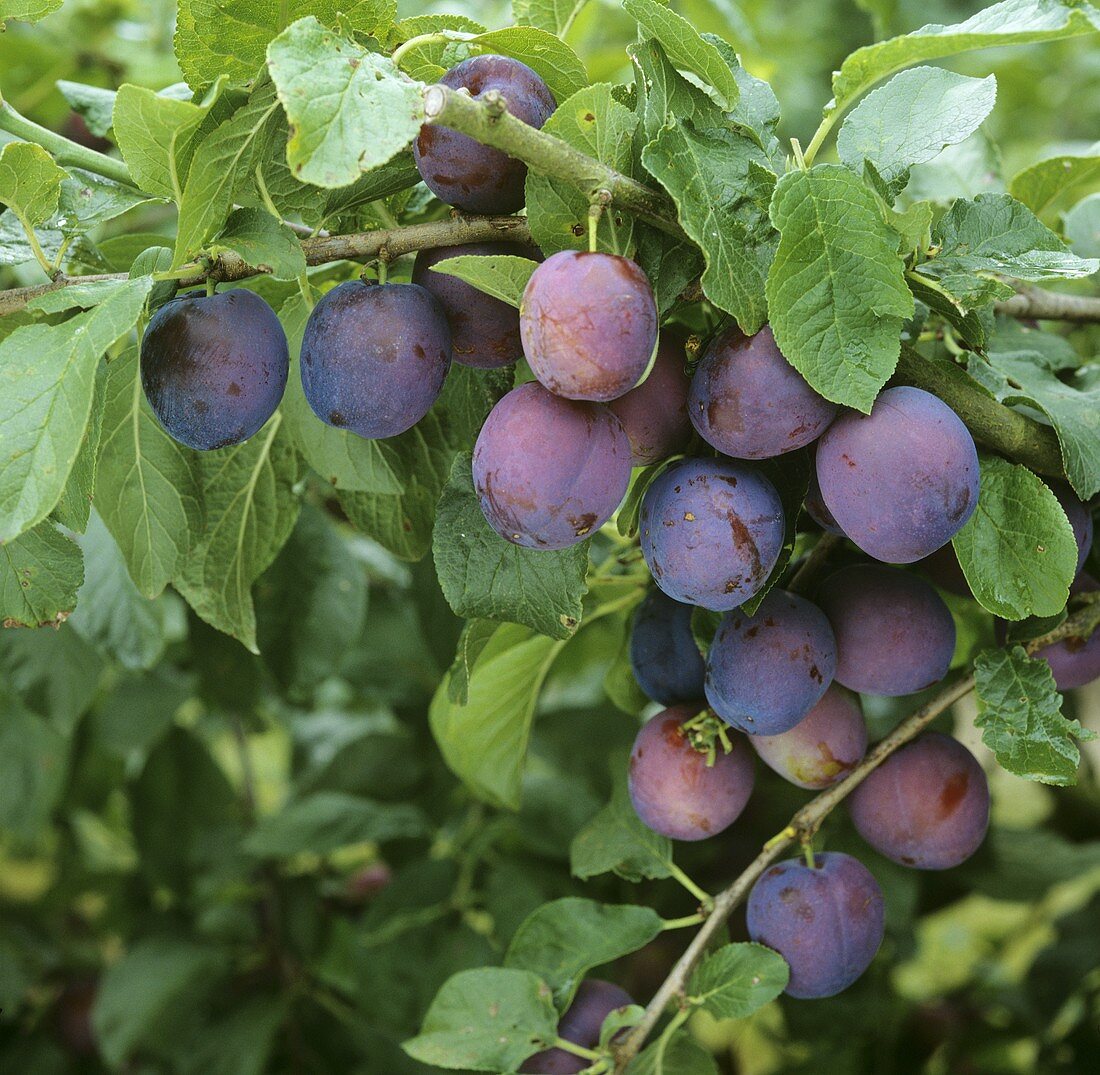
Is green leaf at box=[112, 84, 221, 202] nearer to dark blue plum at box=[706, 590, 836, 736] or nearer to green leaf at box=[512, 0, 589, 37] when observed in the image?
green leaf at box=[512, 0, 589, 37]

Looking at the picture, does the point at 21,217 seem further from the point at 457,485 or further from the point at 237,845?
the point at 237,845

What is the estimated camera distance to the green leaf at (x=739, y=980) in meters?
0.74

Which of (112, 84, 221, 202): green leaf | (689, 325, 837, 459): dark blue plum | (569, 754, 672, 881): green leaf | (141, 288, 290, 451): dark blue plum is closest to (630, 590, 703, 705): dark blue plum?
(569, 754, 672, 881): green leaf

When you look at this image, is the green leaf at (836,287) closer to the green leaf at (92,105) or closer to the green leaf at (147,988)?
the green leaf at (92,105)

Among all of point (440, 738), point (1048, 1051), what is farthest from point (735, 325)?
point (1048, 1051)

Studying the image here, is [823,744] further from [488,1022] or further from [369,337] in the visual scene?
[369,337]

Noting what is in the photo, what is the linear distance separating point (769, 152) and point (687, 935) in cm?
93

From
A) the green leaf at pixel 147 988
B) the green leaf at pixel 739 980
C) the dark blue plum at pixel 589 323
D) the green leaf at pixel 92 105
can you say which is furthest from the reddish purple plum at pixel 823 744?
the green leaf at pixel 147 988

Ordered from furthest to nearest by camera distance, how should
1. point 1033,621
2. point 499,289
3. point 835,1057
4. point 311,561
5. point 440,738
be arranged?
point 835,1057, point 311,561, point 440,738, point 1033,621, point 499,289

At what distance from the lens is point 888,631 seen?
2.48 feet

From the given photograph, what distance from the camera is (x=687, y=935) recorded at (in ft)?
4.18

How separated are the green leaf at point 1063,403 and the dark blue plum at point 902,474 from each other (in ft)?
0.31

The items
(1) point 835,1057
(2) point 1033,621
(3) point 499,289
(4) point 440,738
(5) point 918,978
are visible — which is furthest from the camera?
(5) point 918,978

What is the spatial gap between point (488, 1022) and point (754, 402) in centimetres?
50
